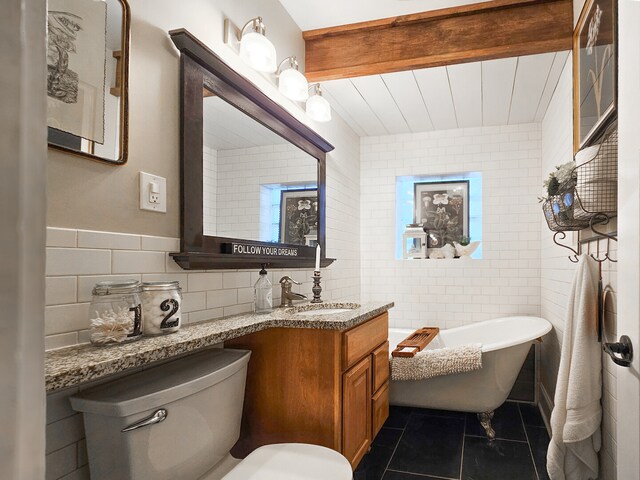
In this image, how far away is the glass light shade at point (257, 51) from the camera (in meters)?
2.07

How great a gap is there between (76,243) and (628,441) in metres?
1.51

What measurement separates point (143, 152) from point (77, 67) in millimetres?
333

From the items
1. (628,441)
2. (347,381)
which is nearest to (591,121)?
(628,441)

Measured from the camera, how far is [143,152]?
152 centimetres

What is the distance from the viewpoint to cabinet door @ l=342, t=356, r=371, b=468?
75.5 inches

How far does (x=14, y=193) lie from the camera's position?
1.02 feet

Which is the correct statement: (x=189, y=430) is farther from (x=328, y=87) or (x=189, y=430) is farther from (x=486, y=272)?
(x=486, y=272)

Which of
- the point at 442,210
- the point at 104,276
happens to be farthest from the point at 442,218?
the point at 104,276

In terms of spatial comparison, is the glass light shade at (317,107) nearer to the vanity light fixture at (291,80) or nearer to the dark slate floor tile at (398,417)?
the vanity light fixture at (291,80)

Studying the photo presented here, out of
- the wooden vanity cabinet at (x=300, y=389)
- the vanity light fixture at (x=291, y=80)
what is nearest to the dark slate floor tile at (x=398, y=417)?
the wooden vanity cabinet at (x=300, y=389)

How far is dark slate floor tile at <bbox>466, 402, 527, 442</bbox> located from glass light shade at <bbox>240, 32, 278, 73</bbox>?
2.60 m

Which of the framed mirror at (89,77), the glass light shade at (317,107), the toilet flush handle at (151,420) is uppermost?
the glass light shade at (317,107)

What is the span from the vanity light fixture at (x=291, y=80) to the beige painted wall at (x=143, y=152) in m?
0.55

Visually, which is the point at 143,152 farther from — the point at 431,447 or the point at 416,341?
the point at 416,341
